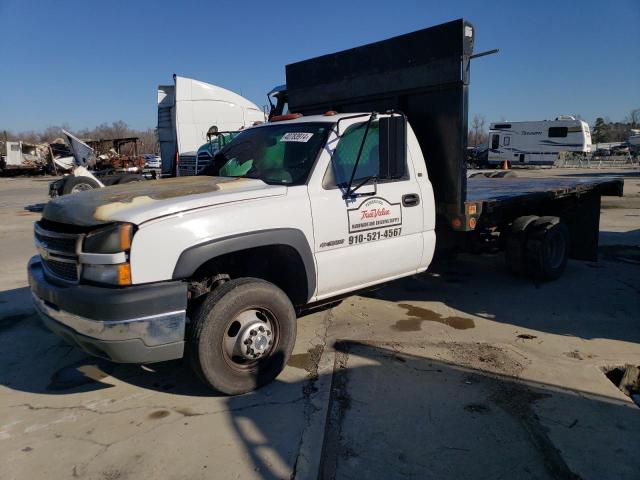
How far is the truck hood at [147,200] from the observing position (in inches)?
125

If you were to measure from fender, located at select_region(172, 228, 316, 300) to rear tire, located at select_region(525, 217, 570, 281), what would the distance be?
3.53 meters

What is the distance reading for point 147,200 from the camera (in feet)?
11.1

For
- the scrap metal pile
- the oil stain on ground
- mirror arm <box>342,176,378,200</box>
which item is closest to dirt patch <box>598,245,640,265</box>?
the oil stain on ground

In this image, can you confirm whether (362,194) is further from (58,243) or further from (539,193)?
(539,193)

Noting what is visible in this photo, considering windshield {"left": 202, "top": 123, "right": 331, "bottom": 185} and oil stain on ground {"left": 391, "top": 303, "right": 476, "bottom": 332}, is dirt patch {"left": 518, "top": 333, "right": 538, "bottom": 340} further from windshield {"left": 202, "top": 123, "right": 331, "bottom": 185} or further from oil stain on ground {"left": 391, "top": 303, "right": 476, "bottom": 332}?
windshield {"left": 202, "top": 123, "right": 331, "bottom": 185}

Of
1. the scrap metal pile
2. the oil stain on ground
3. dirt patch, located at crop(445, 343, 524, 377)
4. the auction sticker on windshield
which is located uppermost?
the scrap metal pile

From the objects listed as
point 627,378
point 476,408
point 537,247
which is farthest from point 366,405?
point 537,247

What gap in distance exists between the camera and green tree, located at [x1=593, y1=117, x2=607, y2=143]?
83.6m

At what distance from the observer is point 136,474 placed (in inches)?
110

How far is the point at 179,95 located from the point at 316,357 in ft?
41.9

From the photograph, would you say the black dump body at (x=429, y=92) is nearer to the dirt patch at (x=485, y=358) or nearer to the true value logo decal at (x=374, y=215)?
the true value logo decal at (x=374, y=215)

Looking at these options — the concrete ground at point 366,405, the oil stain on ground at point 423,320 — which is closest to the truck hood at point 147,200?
the concrete ground at point 366,405

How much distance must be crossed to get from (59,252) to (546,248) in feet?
17.8

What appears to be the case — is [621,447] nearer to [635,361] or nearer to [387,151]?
[635,361]
